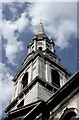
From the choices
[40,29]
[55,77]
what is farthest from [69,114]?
[40,29]

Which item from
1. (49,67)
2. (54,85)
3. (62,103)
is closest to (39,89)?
(54,85)

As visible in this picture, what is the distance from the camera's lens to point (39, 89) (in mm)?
35594

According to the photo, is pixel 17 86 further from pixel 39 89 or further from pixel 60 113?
pixel 60 113

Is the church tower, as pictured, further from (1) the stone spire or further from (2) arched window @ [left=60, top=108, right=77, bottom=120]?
(2) arched window @ [left=60, top=108, right=77, bottom=120]

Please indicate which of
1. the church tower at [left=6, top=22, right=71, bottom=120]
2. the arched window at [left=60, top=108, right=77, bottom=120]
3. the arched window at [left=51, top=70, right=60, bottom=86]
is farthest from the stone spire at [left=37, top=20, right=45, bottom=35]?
the arched window at [left=60, top=108, right=77, bottom=120]

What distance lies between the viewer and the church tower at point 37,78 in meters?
36.0

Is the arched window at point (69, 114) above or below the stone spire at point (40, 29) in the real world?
below

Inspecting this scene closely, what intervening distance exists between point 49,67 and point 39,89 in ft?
20.7

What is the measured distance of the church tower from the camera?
3603 centimetres

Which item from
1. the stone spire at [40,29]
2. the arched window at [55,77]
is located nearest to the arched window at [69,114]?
the arched window at [55,77]

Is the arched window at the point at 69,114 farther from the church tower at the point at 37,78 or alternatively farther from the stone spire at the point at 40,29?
the stone spire at the point at 40,29

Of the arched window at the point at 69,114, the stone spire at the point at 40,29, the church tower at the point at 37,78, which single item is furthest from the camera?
the stone spire at the point at 40,29

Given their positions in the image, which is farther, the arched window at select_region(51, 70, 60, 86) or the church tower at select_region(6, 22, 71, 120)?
the arched window at select_region(51, 70, 60, 86)

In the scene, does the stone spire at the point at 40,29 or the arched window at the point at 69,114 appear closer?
the arched window at the point at 69,114
